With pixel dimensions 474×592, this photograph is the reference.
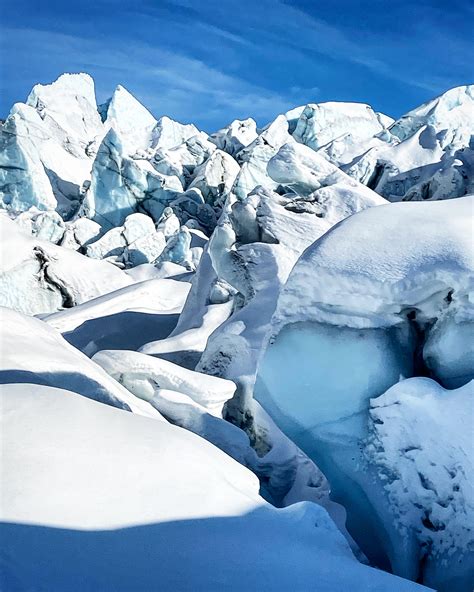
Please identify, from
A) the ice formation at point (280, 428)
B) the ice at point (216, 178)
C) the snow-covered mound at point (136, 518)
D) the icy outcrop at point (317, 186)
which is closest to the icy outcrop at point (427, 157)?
the ice at point (216, 178)

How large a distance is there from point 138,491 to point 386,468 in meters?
1.26

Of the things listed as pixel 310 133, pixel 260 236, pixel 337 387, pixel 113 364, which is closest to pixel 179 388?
pixel 113 364

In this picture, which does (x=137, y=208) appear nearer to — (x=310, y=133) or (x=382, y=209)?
(x=310, y=133)

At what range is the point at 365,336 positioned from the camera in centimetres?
269

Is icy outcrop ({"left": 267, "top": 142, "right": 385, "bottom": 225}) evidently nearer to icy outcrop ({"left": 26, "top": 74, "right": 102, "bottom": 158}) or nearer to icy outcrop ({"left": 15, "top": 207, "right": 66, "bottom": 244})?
icy outcrop ({"left": 15, "top": 207, "right": 66, "bottom": 244})

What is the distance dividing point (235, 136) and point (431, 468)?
2246cm

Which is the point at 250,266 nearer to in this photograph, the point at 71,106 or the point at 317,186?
the point at 317,186

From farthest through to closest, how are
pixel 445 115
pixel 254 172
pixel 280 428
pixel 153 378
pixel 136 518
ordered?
1. pixel 445 115
2. pixel 254 172
3. pixel 153 378
4. pixel 280 428
5. pixel 136 518

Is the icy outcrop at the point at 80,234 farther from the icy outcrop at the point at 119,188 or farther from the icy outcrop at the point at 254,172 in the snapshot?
the icy outcrop at the point at 254,172

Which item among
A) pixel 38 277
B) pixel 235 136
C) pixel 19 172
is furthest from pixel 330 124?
pixel 38 277

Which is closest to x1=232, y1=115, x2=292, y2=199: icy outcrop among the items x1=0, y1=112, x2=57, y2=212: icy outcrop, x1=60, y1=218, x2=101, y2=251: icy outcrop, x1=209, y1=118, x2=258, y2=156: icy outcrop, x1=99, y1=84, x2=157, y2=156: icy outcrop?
x1=60, y1=218, x2=101, y2=251: icy outcrop

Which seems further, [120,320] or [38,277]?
[38,277]

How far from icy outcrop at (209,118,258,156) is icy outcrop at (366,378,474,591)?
21.1 m

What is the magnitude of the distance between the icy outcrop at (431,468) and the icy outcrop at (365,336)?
0.13ft
